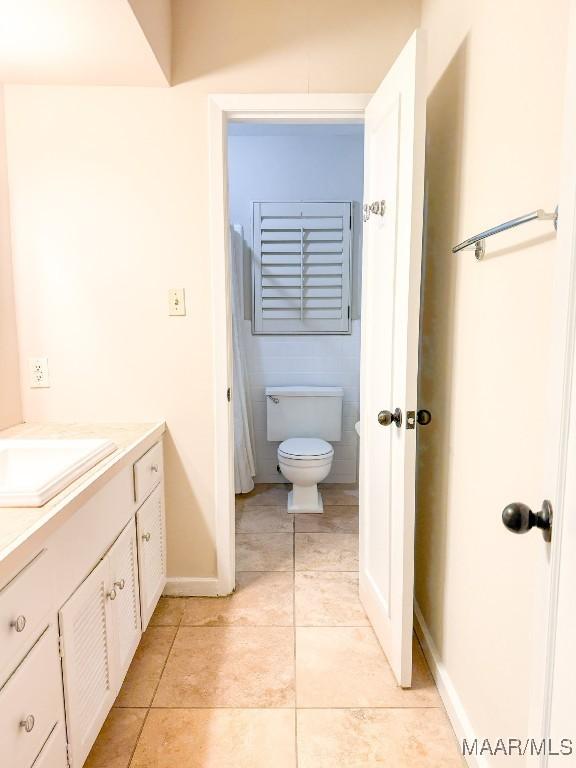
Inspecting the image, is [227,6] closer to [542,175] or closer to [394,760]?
[542,175]

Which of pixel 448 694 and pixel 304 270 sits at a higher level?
pixel 304 270

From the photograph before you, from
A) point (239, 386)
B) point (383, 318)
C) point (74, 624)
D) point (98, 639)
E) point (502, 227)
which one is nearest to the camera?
point (502, 227)

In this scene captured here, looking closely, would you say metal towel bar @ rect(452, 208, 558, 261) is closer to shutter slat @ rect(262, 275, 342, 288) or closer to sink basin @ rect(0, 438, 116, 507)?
sink basin @ rect(0, 438, 116, 507)

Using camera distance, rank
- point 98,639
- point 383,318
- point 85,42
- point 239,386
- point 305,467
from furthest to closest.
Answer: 1. point 239,386
2. point 305,467
3. point 383,318
4. point 85,42
5. point 98,639

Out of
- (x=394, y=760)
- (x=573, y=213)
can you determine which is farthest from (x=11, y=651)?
(x=573, y=213)

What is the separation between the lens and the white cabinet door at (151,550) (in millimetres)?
1862

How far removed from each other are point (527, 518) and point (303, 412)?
271 centimetres

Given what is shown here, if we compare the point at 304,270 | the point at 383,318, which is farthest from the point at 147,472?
the point at 304,270

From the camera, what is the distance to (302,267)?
11.6 ft

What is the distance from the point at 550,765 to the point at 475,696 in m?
0.70

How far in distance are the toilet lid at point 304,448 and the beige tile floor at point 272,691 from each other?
2.54ft

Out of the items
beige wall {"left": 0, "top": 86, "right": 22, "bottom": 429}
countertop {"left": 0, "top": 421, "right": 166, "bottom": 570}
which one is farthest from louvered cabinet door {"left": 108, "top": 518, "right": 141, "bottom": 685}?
beige wall {"left": 0, "top": 86, "right": 22, "bottom": 429}

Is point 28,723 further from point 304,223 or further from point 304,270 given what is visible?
point 304,223

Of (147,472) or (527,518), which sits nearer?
(527,518)
